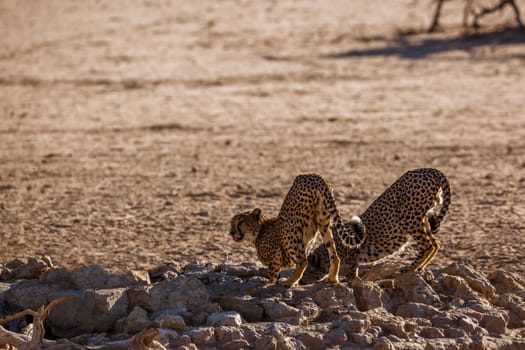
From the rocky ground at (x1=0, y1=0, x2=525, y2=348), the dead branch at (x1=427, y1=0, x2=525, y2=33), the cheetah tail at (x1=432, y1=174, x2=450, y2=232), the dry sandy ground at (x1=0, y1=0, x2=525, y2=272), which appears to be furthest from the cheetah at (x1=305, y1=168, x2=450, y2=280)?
the dead branch at (x1=427, y1=0, x2=525, y2=33)

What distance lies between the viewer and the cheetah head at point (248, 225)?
25.2ft

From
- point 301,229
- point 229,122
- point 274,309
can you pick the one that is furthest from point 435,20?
point 274,309

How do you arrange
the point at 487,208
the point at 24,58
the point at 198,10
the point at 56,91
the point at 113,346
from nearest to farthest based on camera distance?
the point at 113,346, the point at 487,208, the point at 56,91, the point at 24,58, the point at 198,10

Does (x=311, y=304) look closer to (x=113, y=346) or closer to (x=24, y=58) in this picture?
(x=113, y=346)

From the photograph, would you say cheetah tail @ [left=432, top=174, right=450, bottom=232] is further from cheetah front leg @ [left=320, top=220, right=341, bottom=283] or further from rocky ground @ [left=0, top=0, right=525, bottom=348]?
cheetah front leg @ [left=320, top=220, right=341, bottom=283]

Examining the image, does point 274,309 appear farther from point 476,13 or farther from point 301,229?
point 476,13

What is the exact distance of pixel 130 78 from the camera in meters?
17.8

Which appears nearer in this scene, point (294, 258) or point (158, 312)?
point (158, 312)

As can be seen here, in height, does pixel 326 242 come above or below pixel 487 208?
above

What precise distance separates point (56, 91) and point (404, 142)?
6.34 meters

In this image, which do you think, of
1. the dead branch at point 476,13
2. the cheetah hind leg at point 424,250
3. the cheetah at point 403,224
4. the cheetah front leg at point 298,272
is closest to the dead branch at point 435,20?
the dead branch at point 476,13

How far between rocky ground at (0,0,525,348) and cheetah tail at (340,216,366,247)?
1.44ft

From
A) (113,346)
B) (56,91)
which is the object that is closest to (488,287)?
(113,346)

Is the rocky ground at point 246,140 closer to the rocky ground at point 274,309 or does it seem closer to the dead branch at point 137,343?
the rocky ground at point 274,309
